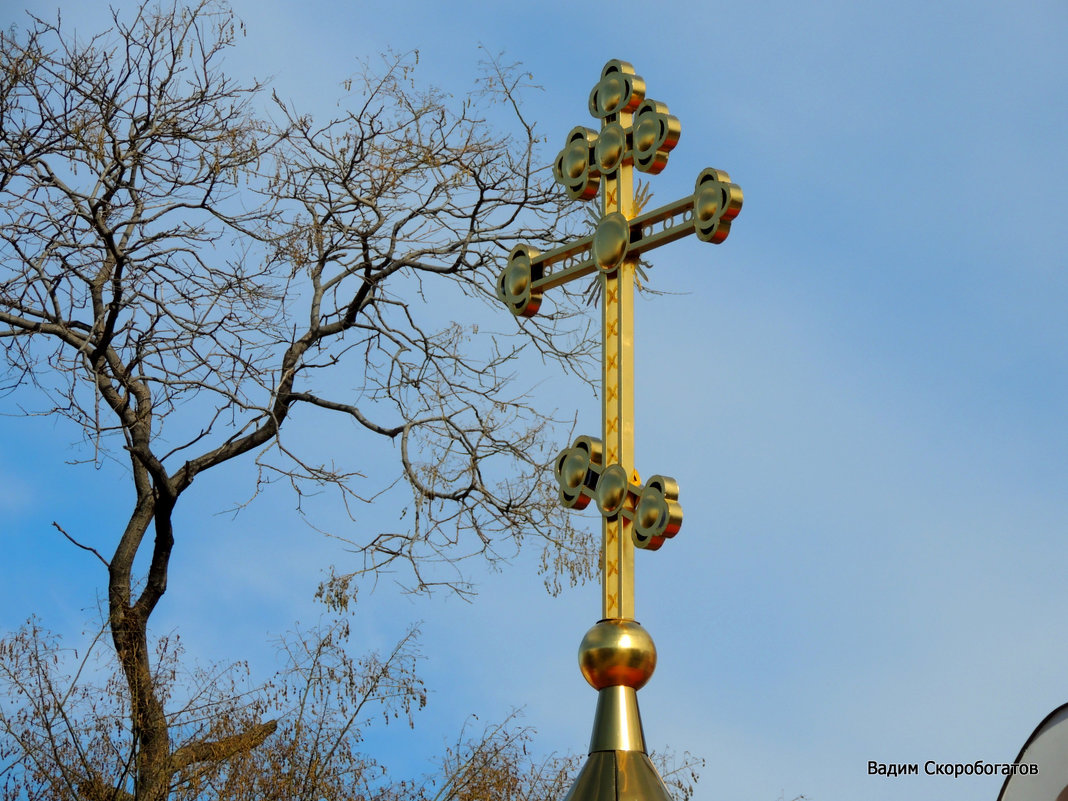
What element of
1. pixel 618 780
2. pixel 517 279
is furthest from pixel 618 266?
pixel 618 780

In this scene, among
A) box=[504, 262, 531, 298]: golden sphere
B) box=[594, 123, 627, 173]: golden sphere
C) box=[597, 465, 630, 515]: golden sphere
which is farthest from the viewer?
box=[504, 262, 531, 298]: golden sphere

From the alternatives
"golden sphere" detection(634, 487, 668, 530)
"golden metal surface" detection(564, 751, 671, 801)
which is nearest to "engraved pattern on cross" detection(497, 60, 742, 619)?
"golden sphere" detection(634, 487, 668, 530)

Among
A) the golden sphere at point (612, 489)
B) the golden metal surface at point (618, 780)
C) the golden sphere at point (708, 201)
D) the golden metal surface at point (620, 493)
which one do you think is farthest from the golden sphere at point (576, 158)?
the golden metal surface at point (618, 780)

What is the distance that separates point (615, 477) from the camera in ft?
14.2

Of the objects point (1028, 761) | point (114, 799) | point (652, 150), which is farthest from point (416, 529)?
point (652, 150)

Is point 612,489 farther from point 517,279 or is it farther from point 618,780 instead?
point 517,279

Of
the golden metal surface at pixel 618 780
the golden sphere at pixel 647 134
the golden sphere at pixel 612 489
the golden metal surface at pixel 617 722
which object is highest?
the golden sphere at pixel 647 134

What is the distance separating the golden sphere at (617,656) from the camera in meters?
4.10

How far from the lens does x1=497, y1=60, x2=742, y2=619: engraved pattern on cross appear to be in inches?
169

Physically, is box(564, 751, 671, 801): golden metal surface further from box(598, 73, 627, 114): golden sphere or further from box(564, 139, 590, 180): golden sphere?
box(598, 73, 627, 114): golden sphere

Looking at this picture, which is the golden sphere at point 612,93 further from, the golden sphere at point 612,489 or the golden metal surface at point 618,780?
the golden metal surface at point 618,780

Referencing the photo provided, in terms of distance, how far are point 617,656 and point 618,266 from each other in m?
1.21

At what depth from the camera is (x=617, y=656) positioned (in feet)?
13.4

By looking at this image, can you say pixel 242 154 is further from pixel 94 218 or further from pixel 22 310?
pixel 22 310
